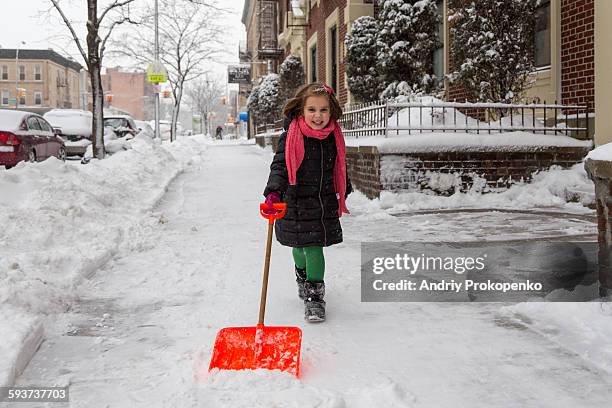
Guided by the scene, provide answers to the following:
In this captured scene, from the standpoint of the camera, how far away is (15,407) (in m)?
2.86

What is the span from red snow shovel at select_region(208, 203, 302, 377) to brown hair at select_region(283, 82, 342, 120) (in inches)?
60.1

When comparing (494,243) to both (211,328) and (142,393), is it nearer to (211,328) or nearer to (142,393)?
(211,328)

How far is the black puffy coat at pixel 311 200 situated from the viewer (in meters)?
4.20

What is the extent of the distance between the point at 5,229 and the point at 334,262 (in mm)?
3124

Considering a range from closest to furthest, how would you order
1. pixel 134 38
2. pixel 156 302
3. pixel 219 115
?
pixel 156 302
pixel 134 38
pixel 219 115

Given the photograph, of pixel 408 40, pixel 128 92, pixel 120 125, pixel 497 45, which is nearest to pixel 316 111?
pixel 497 45

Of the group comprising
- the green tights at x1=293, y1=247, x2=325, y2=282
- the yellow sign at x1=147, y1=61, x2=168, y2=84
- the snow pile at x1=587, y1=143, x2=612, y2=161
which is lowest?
the green tights at x1=293, y1=247, x2=325, y2=282

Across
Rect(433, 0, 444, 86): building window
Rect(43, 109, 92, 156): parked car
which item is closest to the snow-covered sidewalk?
Rect(433, 0, 444, 86): building window

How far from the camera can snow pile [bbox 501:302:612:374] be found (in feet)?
11.3

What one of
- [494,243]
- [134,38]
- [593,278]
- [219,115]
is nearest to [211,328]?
[593,278]

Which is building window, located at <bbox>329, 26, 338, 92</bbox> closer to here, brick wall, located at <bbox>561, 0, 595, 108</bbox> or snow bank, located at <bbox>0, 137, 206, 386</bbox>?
snow bank, located at <bbox>0, 137, 206, 386</bbox>

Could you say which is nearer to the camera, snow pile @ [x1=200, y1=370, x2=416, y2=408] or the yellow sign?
snow pile @ [x1=200, y1=370, x2=416, y2=408]

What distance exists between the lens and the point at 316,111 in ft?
13.5

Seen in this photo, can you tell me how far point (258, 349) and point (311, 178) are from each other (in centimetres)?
137
